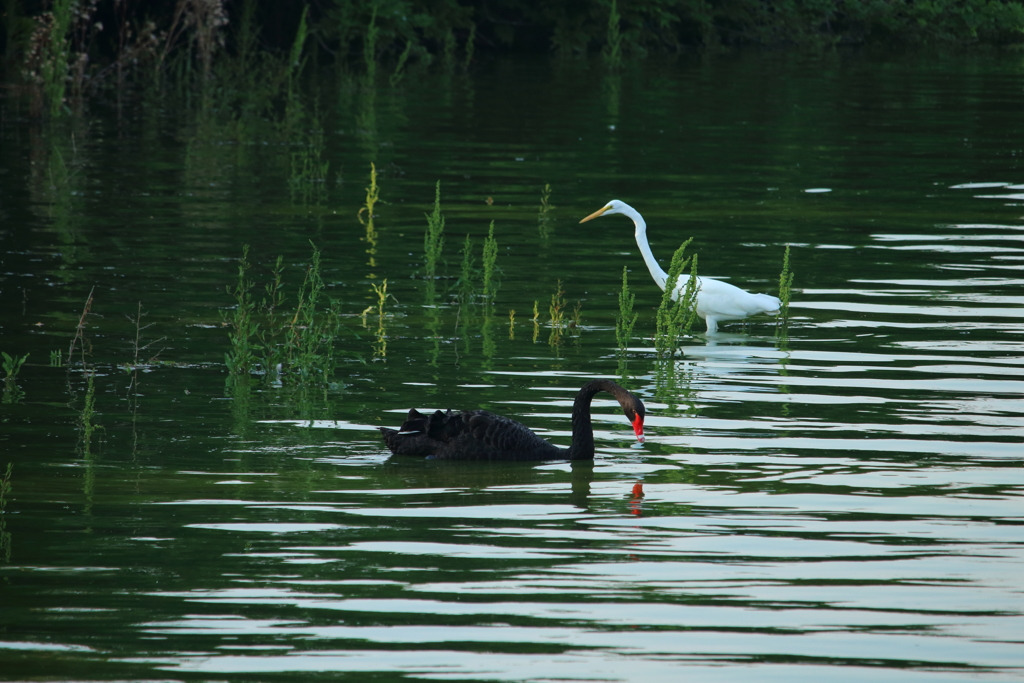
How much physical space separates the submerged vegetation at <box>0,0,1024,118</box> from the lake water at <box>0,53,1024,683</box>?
20.9ft

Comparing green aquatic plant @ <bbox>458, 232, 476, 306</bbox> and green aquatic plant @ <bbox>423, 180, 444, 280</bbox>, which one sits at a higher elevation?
green aquatic plant @ <bbox>423, 180, 444, 280</bbox>

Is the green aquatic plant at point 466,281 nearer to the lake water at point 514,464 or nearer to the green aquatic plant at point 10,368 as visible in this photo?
the lake water at point 514,464

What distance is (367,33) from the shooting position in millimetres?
37281

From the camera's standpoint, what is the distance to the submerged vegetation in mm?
27188

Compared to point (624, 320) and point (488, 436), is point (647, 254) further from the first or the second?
point (488, 436)

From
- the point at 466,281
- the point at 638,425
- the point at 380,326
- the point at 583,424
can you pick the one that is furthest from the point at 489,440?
the point at 466,281

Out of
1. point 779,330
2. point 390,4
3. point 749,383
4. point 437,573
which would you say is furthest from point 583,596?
point 390,4

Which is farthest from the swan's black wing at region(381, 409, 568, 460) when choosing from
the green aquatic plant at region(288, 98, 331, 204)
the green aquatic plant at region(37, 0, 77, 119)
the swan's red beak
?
the green aquatic plant at region(37, 0, 77, 119)

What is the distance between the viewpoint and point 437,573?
6488 millimetres

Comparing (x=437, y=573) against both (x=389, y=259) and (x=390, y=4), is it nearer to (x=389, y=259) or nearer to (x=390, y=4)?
(x=389, y=259)

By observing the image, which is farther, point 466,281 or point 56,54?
point 56,54

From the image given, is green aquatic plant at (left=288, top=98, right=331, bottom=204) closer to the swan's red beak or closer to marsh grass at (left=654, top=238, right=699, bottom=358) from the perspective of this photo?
marsh grass at (left=654, top=238, right=699, bottom=358)

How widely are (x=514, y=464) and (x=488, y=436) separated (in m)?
0.26

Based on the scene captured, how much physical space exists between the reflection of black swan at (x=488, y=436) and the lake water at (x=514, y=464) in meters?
0.09
